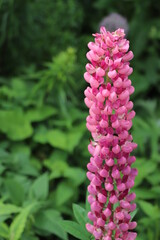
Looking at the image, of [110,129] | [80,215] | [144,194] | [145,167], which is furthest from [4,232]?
[145,167]

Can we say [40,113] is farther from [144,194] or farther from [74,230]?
[74,230]

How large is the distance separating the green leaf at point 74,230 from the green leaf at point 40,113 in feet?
6.38

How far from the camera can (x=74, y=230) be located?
2.09 m

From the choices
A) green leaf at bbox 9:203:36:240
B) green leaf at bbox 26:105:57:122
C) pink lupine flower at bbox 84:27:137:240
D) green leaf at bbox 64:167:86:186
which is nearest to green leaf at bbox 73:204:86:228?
pink lupine flower at bbox 84:27:137:240

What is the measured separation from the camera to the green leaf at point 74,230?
6.76ft

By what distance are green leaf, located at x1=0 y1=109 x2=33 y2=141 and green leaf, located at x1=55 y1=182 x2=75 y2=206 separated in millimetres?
571

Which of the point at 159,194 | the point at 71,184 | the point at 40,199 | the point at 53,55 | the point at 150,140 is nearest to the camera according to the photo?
the point at 40,199

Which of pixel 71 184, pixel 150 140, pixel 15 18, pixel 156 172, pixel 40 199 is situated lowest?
pixel 40 199

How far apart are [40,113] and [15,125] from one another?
25cm

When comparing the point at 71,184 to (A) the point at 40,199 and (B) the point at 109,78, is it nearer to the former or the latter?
(A) the point at 40,199

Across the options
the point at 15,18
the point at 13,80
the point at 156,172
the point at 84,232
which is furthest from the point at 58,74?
the point at 84,232

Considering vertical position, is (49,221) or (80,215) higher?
(49,221)

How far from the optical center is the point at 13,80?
4207mm

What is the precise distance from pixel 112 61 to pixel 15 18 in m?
2.84
